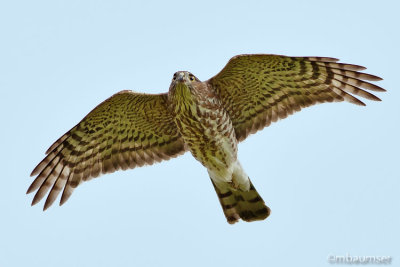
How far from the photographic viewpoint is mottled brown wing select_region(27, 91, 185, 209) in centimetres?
1000

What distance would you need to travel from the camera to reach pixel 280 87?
995cm

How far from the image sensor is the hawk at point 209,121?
9.32 meters

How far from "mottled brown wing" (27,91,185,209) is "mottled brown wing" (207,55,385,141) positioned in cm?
104

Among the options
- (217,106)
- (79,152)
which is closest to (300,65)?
(217,106)

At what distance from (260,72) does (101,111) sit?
8.36 feet

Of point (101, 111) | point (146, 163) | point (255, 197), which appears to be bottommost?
point (255, 197)

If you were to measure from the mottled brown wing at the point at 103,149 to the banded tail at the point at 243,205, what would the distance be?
1075mm

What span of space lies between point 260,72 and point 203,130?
1283 millimetres

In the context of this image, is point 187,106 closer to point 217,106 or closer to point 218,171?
point 217,106

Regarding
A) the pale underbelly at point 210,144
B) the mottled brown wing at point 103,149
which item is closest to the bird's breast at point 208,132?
the pale underbelly at point 210,144

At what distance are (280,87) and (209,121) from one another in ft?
4.72

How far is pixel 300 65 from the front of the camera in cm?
973

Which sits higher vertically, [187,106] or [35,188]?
[187,106]

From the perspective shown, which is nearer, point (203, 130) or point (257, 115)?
point (203, 130)
